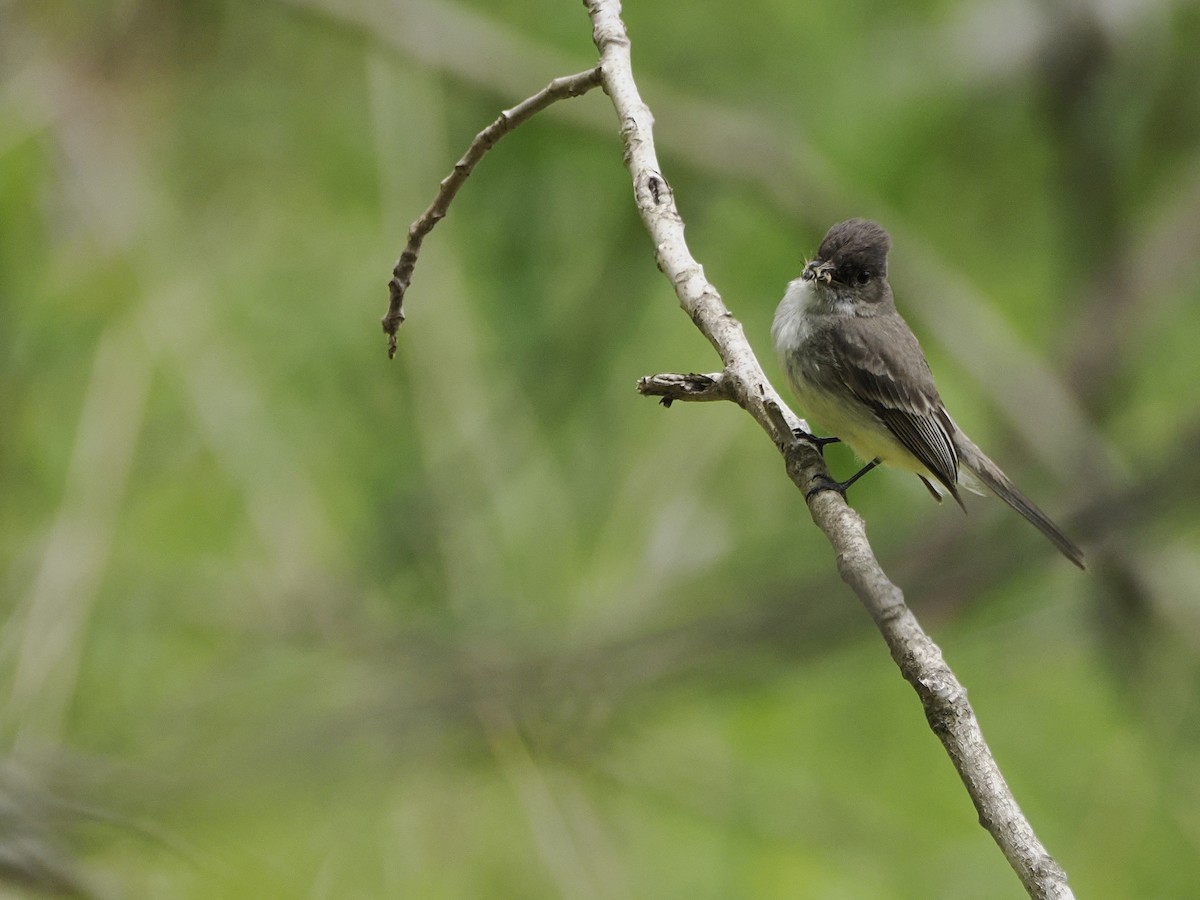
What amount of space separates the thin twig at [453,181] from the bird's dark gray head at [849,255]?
204 cm

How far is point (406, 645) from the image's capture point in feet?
12.9

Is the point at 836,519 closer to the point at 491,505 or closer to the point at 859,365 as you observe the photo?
the point at 859,365

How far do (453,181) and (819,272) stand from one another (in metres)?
2.17

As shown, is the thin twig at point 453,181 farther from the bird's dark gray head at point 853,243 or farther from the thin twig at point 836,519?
the bird's dark gray head at point 853,243

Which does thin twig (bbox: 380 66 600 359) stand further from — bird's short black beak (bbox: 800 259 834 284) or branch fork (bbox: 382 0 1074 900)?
bird's short black beak (bbox: 800 259 834 284)

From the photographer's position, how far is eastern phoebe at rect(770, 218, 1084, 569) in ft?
13.6

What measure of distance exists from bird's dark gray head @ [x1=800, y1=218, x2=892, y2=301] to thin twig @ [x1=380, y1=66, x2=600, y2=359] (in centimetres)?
204

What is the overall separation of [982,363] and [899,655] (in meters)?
4.10

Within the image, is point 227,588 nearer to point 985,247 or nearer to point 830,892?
point 830,892

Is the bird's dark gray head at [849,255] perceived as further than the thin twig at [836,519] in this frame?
Yes

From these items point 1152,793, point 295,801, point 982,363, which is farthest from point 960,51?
point 295,801

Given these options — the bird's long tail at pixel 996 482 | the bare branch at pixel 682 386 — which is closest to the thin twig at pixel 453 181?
the bare branch at pixel 682 386

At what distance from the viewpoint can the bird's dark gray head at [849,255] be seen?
420 cm

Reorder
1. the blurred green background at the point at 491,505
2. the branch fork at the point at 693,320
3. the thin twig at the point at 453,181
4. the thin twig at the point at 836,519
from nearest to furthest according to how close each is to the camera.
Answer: the thin twig at the point at 836,519 → the branch fork at the point at 693,320 → the thin twig at the point at 453,181 → the blurred green background at the point at 491,505
